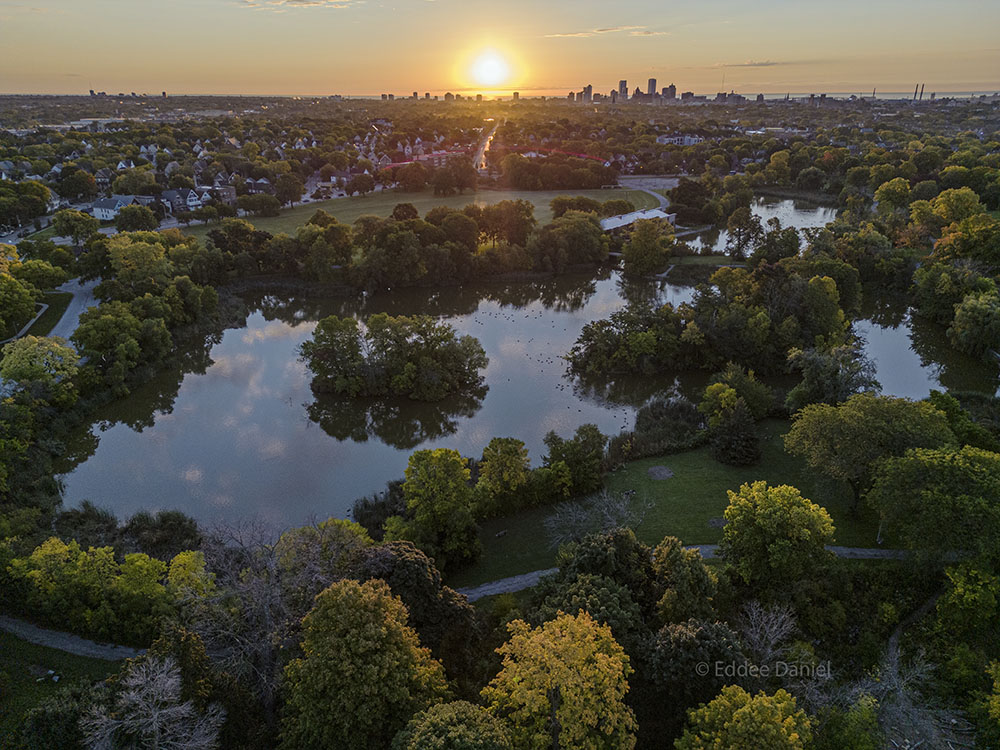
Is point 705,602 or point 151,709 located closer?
point 151,709

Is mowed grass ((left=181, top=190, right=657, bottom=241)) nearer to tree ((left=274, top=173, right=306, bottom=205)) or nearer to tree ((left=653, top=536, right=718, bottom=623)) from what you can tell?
tree ((left=274, top=173, right=306, bottom=205))

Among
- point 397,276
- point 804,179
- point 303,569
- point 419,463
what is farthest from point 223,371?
point 804,179

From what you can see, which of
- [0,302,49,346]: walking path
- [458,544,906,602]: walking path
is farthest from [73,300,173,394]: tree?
[458,544,906,602]: walking path

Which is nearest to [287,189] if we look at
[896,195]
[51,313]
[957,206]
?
[51,313]

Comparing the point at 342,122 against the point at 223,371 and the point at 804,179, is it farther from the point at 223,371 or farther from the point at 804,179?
the point at 223,371

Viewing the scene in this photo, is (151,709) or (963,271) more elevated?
(963,271)

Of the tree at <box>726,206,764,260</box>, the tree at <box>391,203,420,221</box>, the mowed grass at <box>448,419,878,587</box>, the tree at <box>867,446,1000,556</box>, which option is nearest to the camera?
the tree at <box>867,446,1000,556</box>

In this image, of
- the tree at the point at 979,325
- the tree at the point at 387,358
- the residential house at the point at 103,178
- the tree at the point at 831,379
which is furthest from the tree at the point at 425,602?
the residential house at the point at 103,178
